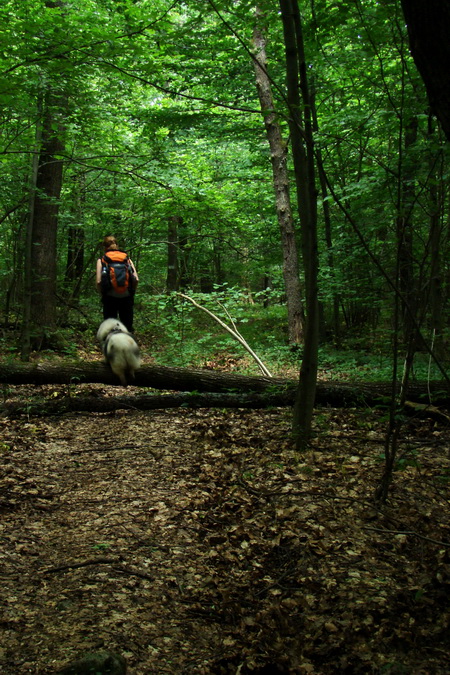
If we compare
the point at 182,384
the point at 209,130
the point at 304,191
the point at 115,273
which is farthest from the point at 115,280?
the point at 209,130

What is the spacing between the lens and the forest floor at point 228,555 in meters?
2.47

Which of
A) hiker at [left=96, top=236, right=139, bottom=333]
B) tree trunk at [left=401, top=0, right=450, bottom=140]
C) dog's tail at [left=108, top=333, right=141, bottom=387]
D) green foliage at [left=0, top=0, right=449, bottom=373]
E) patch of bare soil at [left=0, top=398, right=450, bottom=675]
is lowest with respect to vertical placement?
patch of bare soil at [left=0, top=398, right=450, bottom=675]

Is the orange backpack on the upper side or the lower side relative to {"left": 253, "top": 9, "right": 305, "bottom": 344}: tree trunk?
lower

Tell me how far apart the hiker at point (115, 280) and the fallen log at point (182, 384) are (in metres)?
1.06

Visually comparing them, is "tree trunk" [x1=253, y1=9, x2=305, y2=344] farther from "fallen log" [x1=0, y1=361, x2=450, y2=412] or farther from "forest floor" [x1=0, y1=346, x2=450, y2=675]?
"forest floor" [x1=0, y1=346, x2=450, y2=675]

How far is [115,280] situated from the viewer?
711 cm

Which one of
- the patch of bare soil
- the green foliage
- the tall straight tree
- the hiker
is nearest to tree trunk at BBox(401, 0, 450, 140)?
the green foliage

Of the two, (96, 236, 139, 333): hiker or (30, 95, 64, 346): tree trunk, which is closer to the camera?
(96, 236, 139, 333): hiker

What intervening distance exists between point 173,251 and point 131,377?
10.8 metres

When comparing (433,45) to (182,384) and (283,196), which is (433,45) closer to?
(182,384)

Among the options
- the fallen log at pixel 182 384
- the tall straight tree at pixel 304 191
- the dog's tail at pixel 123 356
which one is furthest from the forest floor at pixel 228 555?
the dog's tail at pixel 123 356

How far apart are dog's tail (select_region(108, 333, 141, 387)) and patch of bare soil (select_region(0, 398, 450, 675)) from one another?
4.51 feet

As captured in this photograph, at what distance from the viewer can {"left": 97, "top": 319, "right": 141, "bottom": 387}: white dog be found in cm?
654

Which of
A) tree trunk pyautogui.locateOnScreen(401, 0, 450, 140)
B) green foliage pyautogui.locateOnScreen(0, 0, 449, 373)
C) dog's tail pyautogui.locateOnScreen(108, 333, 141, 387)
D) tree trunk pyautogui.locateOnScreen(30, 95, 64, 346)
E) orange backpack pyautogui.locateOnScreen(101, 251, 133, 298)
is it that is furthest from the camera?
tree trunk pyautogui.locateOnScreen(30, 95, 64, 346)
